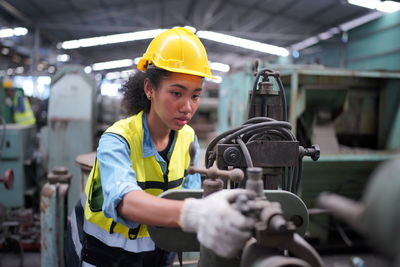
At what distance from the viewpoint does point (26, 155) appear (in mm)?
3412

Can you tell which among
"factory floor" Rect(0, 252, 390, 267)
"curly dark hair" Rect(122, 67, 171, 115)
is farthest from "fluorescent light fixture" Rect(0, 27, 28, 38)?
"curly dark hair" Rect(122, 67, 171, 115)

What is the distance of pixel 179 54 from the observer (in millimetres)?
1146

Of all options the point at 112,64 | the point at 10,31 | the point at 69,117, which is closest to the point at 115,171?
the point at 69,117

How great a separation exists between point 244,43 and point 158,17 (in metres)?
2.57

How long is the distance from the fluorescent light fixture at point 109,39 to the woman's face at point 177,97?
7.44m

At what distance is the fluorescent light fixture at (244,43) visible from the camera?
8405 millimetres

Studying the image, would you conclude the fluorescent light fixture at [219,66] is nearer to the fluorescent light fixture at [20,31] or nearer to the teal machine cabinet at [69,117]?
the fluorescent light fixture at [20,31]

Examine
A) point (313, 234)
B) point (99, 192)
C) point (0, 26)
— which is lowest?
point (313, 234)

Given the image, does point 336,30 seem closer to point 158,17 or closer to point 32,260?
point 158,17

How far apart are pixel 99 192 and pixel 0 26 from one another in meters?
6.27

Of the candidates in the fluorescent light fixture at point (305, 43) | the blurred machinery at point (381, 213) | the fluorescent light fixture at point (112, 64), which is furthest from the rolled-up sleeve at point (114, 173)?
the fluorescent light fixture at point (112, 64)

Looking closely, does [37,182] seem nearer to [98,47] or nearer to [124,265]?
[124,265]

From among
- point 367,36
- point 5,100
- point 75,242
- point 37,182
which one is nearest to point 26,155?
point 37,182

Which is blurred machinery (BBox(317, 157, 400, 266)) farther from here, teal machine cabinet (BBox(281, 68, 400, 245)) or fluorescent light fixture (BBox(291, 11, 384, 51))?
fluorescent light fixture (BBox(291, 11, 384, 51))
